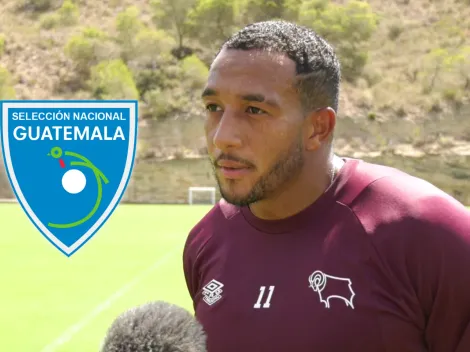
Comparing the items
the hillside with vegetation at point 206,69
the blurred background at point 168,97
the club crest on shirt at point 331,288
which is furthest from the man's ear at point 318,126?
the hillside with vegetation at point 206,69

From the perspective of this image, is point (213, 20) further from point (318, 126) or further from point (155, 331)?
point (155, 331)

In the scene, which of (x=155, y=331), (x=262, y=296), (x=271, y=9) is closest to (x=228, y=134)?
(x=262, y=296)

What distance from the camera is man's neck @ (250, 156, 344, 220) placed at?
2.11 meters

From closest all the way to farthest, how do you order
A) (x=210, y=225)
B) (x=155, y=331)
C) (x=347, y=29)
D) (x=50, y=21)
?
(x=155, y=331), (x=210, y=225), (x=347, y=29), (x=50, y=21)

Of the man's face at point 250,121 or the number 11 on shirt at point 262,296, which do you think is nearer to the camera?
the man's face at point 250,121

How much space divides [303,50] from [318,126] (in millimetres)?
206

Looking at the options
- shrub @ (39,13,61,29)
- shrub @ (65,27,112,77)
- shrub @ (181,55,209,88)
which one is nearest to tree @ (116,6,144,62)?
shrub @ (65,27,112,77)

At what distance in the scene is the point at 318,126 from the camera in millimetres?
2074

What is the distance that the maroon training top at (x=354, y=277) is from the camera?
1.97 metres

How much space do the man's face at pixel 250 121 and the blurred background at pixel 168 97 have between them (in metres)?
6.73

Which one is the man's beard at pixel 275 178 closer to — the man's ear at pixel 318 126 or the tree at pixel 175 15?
the man's ear at pixel 318 126

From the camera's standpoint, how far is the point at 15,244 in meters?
15.7

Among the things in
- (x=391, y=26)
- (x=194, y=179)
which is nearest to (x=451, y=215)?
(x=194, y=179)

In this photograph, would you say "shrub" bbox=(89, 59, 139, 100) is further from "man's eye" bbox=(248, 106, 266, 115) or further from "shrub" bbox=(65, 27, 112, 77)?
"man's eye" bbox=(248, 106, 266, 115)
